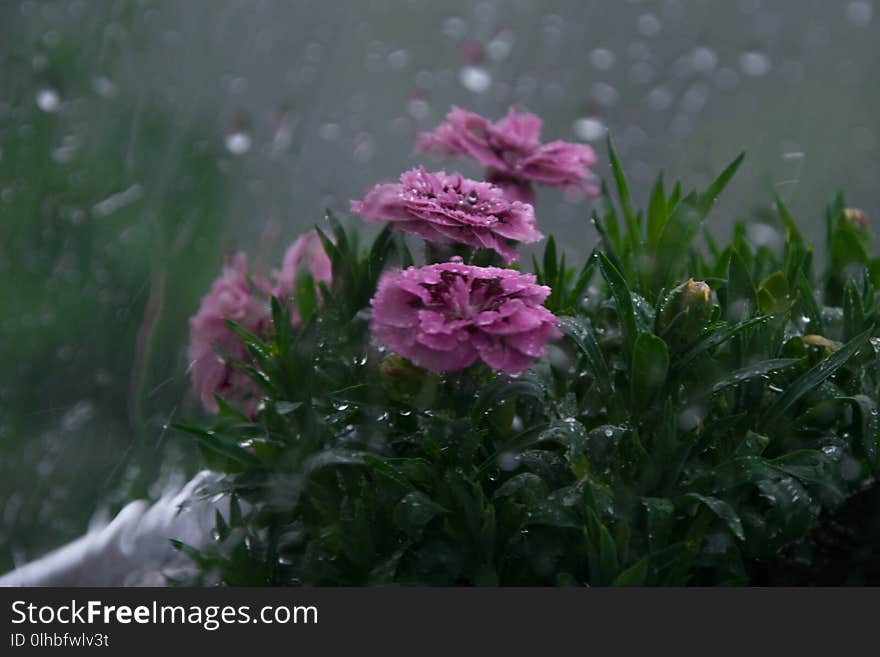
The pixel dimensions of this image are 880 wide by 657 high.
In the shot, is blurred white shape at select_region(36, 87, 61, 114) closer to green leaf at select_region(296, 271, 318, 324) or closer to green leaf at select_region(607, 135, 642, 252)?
green leaf at select_region(296, 271, 318, 324)

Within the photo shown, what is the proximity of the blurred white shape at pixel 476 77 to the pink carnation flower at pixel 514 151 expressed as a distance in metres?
0.32

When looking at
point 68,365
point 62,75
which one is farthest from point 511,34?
point 68,365

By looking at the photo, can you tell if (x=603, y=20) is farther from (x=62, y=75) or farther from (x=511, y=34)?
(x=62, y=75)

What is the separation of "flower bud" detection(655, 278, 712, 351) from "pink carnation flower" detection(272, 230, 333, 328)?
0.35 m

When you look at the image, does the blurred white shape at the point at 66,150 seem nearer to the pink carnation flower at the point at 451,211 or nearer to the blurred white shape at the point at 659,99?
the pink carnation flower at the point at 451,211

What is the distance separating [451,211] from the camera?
2.16 feet

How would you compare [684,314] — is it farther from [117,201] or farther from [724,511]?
[117,201]

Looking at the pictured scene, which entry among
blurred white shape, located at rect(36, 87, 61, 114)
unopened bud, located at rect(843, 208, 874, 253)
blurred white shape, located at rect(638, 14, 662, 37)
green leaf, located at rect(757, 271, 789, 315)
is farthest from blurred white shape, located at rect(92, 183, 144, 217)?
blurred white shape, located at rect(638, 14, 662, 37)

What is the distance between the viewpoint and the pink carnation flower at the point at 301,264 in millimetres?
A: 902

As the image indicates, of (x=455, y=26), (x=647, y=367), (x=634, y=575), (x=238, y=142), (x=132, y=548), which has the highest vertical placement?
(x=455, y=26)

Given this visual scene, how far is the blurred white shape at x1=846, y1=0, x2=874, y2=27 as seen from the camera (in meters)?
1.55

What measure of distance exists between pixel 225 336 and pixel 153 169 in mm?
201

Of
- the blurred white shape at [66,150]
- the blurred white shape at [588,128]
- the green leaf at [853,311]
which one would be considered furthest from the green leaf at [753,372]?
the blurred white shape at [66,150]

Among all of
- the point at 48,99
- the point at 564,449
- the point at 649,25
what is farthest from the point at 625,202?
the point at 649,25
